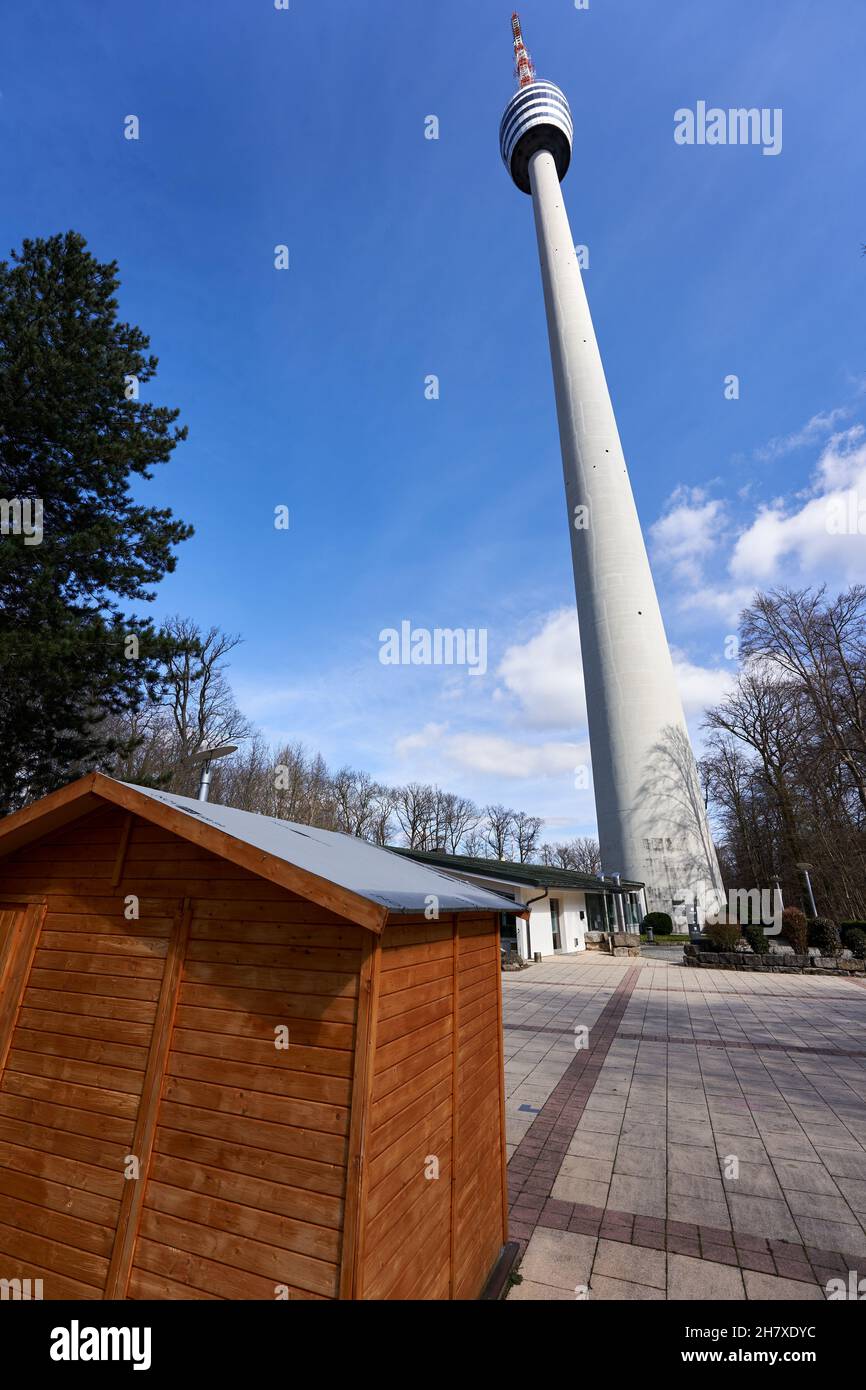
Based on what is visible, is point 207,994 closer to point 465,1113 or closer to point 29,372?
point 465,1113

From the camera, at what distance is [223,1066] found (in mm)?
3006

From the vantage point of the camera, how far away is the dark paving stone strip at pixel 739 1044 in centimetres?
966

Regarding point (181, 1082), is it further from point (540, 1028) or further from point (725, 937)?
point (725, 937)

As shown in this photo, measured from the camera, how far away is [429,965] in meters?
3.58

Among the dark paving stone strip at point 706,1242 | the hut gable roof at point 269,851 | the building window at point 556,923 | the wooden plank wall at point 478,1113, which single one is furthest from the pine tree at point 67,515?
the building window at point 556,923

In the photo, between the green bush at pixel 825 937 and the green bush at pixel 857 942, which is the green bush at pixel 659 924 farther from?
the green bush at pixel 857 942

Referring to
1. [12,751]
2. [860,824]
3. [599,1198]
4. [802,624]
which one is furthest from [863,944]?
[12,751]

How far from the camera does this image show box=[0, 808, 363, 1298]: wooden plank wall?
267 cm

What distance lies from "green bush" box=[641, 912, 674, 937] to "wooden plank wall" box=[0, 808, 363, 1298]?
31.8 metres

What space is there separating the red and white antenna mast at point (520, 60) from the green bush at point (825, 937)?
74.7 m

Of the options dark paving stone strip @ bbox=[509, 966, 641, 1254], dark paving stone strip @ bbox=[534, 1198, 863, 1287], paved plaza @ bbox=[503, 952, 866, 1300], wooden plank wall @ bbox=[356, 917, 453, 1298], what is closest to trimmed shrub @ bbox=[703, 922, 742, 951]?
paved plaza @ bbox=[503, 952, 866, 1300]

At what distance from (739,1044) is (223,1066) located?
10957 millimetres

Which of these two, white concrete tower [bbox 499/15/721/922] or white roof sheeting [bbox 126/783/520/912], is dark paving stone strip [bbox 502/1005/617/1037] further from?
white concrete tower [bbox 499/15/721/922]

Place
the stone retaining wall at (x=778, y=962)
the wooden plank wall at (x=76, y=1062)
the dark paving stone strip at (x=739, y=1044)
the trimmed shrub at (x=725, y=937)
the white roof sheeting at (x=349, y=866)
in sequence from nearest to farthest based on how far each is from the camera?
the white roof sheeting at (x=349, y=866) → the wooden plank wall at (x=76, y=1062) → the dark paving stone strip at (x=739, y=1044) → the stone retaining wall at (x=778, y=962) → the trimmed shrub at (x=725, y=937)
